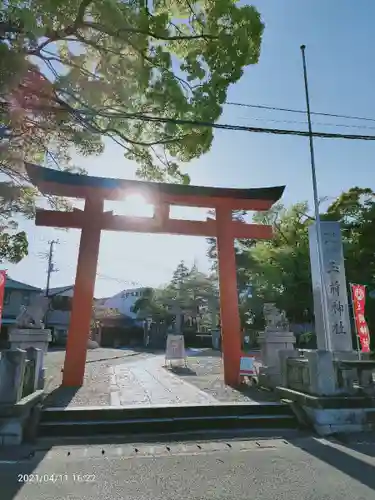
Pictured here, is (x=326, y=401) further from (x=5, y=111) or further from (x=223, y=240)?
(x=5, y=111)

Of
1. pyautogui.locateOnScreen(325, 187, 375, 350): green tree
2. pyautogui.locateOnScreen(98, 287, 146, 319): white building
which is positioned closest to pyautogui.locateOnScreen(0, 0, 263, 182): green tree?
pyautogui.locateOnScreen(325, 187, 375, 350): green tree

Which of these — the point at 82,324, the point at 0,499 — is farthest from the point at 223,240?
the point at 0,499

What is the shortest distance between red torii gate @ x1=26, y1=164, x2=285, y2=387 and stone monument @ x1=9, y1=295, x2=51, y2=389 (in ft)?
2.56

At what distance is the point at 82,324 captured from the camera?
9.88 m

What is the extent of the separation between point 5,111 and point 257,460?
647cm

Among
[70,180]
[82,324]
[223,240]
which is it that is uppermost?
[70,180]

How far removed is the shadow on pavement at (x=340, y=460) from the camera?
4234 millimetres

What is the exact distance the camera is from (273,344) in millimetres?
9914

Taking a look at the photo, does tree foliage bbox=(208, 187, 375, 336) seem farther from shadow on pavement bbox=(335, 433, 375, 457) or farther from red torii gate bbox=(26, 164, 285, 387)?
shadow on pavement bbox=(335, 433, 375, 457)

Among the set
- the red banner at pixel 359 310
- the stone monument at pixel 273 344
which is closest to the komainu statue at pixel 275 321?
the stone monument at pixel 273 344

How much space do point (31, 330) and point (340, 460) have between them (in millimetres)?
8059

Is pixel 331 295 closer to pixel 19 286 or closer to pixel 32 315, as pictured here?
pixel 32 315

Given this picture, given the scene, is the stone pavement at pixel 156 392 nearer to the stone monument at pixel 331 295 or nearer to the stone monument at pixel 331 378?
the stone monument at pixel 331 378

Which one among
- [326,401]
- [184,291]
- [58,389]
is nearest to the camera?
[326,401]
